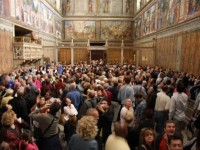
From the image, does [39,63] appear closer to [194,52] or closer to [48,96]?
[194,52]

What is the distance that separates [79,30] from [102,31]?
3577 millimetres

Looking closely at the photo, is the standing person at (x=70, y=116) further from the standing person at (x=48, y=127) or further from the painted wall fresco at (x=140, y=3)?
the painted wall fresco at (x=140, y=3)

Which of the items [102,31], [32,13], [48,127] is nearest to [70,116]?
[48,127]

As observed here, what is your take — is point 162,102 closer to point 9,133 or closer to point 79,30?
point 9,133

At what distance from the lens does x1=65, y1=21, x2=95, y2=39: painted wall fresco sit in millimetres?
35656

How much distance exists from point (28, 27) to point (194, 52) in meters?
12.7

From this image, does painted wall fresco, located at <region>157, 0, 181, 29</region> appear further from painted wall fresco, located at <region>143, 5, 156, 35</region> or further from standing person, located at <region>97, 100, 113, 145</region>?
standing person, located at <region>97, 100, 113, 145</region>

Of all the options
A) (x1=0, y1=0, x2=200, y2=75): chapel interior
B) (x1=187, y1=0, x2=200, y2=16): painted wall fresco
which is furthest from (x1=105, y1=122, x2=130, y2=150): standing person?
(x1=187, y1=0, x2=200, y2=16): painted wall fresco

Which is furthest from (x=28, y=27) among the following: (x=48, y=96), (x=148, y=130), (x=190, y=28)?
(x=148, y=130)

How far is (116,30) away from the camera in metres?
35.9

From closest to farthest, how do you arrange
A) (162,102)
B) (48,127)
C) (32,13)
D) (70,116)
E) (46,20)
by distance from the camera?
(48,127)
(70,116)
(162,102)
(32,13)
(46,20)

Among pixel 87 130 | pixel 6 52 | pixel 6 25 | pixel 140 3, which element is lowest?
pixel 87 130

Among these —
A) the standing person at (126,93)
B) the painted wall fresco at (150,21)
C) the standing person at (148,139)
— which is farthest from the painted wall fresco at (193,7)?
the standing person at (148,139)

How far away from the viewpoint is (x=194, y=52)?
13.3 m
